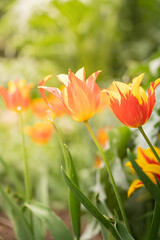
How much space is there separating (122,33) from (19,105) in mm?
3209

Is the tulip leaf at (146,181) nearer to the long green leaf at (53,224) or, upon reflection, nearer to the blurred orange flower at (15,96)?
the long green leaf at (53,224)

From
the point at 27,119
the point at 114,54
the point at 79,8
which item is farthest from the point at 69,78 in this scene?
the point at 114,54

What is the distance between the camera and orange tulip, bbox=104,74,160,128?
0.36 m

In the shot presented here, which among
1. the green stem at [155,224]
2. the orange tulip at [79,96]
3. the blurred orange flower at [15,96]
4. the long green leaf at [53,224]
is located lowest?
the green stem at [155,224]

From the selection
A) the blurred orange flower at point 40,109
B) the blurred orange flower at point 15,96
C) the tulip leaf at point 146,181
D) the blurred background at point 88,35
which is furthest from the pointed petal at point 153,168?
the blurred background at point 88,35

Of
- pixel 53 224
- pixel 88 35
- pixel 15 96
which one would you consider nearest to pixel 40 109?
pixel 15 96

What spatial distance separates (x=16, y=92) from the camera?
0.57m

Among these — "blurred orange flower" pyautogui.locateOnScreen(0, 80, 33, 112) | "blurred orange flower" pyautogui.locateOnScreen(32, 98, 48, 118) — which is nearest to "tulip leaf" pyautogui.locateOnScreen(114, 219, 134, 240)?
"blurred orange flower" pyautogui.locateOnScreen(0, 80, 33, 112)

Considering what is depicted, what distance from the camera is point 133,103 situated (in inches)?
14.2

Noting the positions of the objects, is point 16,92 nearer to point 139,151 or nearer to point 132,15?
point 139,151

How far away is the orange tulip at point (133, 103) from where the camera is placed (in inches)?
14.1

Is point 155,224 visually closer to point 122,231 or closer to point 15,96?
point 122,231

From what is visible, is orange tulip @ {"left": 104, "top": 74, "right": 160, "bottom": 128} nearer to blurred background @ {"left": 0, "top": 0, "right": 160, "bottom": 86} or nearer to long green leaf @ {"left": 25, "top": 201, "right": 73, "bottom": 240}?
long green leaf @ {"left": 25, "top": 201, "right": 73, "bottom": 240}

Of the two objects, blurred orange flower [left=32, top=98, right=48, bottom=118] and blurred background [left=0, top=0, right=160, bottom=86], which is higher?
blurred background [left=0, top=0, right=160, bottom=86]
